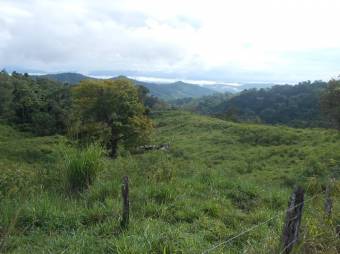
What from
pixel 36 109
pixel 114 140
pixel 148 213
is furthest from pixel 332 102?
pixel 36 109

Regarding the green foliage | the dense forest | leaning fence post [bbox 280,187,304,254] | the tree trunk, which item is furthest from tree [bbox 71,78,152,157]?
the dense forest

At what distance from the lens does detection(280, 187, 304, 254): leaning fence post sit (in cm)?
327

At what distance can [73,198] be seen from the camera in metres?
5.95

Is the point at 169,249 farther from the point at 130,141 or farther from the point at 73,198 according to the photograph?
the point at 130,141

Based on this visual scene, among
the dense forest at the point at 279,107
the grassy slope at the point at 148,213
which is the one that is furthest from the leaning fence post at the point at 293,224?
the dense forest at the point at 279,107

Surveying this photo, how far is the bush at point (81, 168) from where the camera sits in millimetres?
6152

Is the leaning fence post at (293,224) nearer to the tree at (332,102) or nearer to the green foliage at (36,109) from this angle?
the tree at (332,102)

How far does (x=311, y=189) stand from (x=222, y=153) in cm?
1773

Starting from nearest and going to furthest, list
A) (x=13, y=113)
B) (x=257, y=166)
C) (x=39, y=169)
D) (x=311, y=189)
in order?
(x=39, y=169) < (x=311, y=189) < (x=257, y=166) < (x=13, y=113)

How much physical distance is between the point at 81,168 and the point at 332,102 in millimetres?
28371

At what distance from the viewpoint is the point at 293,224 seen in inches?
130

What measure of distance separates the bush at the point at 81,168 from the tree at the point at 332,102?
26.9m

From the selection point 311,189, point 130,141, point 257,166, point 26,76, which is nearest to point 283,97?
point 26,76

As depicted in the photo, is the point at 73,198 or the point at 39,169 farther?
the point at 39,169
